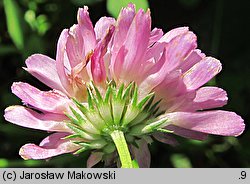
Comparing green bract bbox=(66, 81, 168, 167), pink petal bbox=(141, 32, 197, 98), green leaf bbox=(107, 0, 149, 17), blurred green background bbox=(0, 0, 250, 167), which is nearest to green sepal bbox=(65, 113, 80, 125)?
green bract bbox=(66, 81, 168, 167)

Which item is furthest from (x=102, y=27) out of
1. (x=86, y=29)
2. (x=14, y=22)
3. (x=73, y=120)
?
(x=14, y=22)

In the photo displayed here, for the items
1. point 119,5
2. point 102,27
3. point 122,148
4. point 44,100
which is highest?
point 119,5

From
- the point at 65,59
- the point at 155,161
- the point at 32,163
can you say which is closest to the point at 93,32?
the point at 65,59

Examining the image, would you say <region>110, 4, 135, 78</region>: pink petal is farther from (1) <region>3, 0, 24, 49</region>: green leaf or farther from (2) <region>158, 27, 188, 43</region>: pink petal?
(1) <region>3, 0, 24, 49</region>: green leaf

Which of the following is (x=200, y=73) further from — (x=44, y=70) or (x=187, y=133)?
(x=44, y=70)

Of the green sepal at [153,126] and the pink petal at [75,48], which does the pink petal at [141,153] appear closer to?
the green sepal at [153,126]
